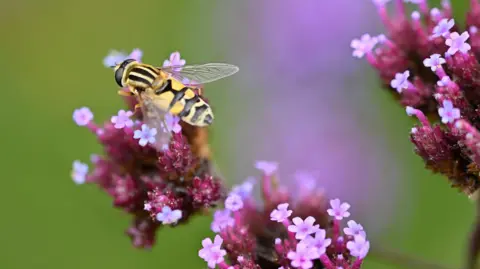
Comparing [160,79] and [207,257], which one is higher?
[160,79]

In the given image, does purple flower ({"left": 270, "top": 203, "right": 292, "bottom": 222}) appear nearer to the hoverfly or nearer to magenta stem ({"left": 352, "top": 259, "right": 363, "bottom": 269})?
magenta stem ({"left": 352, "top": 259, "right": 363, "bottom": 269})

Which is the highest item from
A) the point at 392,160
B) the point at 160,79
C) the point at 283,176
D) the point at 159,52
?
the point at 159,52

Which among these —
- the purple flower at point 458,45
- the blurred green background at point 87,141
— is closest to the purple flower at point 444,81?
the purple flower at point 458,45

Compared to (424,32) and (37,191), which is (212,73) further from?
(37,191)

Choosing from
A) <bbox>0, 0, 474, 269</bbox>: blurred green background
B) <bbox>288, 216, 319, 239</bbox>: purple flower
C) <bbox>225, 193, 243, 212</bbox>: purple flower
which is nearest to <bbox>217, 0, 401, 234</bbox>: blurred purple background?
<bbox>0, 0, 474, 269</bbox>: blurred green background

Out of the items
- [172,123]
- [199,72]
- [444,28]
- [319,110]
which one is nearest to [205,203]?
[172,123]

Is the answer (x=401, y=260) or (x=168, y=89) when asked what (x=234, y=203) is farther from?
(x=401, y=260)

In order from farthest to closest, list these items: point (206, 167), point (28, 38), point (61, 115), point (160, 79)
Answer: point (28, 38) < point (61, 115) < point (206, 167) < point (160, 79)

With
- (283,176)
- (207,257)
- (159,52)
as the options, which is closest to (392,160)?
(283,176)
